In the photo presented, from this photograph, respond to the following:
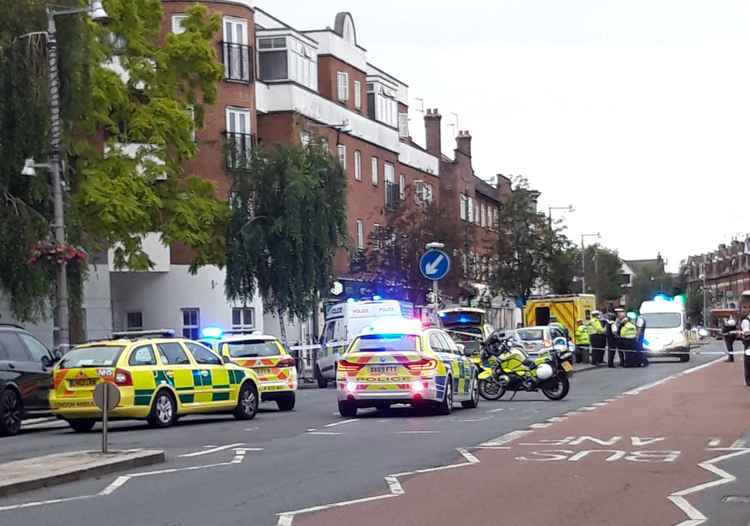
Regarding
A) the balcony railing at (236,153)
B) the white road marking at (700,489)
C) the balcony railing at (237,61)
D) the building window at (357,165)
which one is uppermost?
the balcony railing at (237,61)

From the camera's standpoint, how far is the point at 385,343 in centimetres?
2508

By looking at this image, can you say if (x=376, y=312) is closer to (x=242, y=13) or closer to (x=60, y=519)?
(x=242, y=13)

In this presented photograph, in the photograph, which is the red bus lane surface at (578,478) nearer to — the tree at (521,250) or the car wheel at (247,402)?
the car wheel at (247,402)

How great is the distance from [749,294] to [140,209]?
1802 centimetres

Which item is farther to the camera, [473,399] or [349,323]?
[349,323]

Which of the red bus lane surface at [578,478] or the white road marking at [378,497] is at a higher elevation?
the white road marking at [378,497]

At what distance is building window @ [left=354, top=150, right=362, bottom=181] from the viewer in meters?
60.5

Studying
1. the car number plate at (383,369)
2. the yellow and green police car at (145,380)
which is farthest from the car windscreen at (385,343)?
the yellow and green police car at (145,380)

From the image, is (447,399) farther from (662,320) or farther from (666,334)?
(662,320)

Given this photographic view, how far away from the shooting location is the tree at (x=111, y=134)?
34.2 metres

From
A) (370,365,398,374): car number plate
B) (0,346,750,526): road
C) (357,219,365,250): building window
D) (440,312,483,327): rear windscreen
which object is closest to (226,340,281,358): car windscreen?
(0,346,750,526): road

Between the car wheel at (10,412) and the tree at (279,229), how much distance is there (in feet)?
68.4

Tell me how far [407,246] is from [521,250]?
36.5ft

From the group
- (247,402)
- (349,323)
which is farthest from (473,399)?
(349,323)
